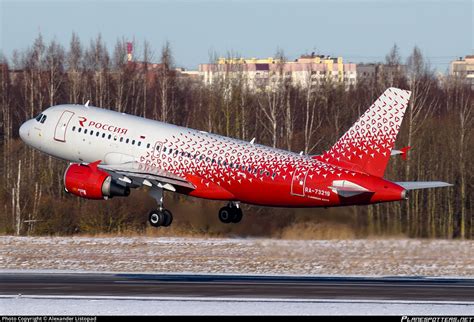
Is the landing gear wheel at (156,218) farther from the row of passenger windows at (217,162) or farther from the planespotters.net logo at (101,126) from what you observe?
the planespotters.net logo at (101,126)

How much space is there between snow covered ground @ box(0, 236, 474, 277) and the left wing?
10.0 ft

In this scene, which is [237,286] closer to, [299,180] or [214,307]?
[214,307]

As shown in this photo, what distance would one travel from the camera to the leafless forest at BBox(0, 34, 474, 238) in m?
59.2

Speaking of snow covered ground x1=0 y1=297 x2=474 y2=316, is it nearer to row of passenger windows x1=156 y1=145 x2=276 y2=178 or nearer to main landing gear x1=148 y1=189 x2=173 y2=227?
row of passenger windows x1=156 y1=145 x2=276 y2=178

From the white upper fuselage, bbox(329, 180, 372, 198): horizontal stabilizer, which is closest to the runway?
bbox(329, 180, 372, 198): horizontal stabilizer

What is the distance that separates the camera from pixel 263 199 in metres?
55.8

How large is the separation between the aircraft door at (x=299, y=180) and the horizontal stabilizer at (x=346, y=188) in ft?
5.46

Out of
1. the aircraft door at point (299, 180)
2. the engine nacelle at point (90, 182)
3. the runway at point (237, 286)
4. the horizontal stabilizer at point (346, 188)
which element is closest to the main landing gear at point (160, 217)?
the engine nacelle at point (90, 182)

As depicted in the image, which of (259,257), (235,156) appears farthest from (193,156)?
(259,257)

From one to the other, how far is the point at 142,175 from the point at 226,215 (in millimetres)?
4694

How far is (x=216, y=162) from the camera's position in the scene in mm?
56688

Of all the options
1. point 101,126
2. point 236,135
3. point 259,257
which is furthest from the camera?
point 236,135

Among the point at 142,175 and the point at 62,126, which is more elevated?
the point at 62,126

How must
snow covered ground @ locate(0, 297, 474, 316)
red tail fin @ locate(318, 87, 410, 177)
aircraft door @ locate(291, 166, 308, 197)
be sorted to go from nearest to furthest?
1. snow covered ground @ locate(0, 297, 474, 316)
2. red tail fin @ locate(318, 87, 410, 177)
3. aircraft door @ locate(291, 166, 308, 197)
